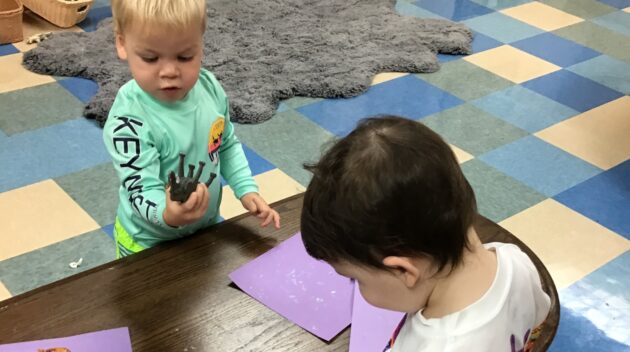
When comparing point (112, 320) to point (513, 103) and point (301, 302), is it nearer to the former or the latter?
point (301, 302)

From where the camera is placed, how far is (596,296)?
1766 millimetres

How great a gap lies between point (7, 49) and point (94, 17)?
46 centimetres

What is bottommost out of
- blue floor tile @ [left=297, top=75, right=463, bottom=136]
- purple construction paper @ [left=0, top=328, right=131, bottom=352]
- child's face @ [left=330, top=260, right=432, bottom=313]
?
blue floor tile @ [left=297, top=75, right=463, bottom=136]

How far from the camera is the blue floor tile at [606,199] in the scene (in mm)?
2061

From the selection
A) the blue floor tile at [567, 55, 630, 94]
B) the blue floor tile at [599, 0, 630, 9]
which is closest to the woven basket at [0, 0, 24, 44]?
the blue floor tile at [567, 55, 630, 94]

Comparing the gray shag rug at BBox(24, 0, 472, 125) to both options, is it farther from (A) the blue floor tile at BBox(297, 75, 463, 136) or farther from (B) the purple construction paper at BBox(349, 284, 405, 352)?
(B) the purple construction paper at BBox(349, 284, 405, 352)

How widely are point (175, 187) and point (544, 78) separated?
231cm

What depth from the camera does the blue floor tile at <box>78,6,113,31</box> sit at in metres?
2.91

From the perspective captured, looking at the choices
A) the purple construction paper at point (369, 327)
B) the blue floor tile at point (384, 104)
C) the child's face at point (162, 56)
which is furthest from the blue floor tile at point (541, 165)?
the child's face at point (162, 56)

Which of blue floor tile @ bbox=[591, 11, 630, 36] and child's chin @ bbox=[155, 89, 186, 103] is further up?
child's chin @ bbox=[155, 89, 186, 103]

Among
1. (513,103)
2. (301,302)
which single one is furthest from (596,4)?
(301,302)

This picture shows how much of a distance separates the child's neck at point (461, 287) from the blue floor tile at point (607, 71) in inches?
93.4

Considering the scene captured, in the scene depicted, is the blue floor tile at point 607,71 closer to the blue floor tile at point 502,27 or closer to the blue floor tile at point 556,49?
the blue floor tile at point 556,49

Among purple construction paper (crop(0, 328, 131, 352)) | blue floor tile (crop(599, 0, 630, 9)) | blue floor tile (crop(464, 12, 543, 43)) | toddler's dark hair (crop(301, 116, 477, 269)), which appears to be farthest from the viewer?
blue floor tile (crop(599, 0, 630, 9))
